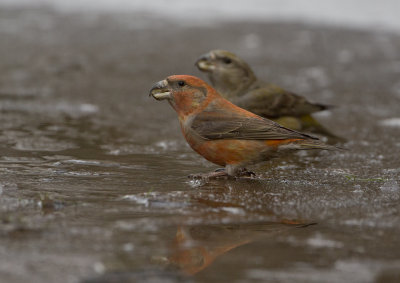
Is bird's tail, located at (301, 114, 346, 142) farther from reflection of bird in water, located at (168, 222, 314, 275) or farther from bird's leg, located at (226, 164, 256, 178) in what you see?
reflection of bird in water, located at (168, 222, 314, 275)

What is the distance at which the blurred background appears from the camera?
2.98m

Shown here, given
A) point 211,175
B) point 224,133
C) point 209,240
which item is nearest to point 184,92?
point 224,133

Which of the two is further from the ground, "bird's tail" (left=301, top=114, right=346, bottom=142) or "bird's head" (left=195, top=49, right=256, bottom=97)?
"bird's head" (left=195, top=49, right=256, bottom=97)

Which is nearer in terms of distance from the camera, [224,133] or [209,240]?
[209,240]

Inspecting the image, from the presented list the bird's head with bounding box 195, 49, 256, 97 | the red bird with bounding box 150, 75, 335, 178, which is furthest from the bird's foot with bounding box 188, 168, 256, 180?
the bird's head with bounding box 195, 49, 256, 97

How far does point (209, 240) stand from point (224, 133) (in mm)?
1648

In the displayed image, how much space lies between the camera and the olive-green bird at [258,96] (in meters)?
6.30

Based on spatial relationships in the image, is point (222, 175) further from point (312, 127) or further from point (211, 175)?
point (312, 127)

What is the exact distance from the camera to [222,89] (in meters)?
6.58

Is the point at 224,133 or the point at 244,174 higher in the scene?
the point at 224,133

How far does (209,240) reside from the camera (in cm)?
330

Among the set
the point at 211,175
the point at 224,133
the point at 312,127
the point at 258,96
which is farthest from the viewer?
the point at 312,127

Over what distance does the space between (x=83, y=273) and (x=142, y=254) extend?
347 mm

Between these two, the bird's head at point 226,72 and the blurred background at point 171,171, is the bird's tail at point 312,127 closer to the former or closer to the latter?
the blurred background at point 171,171
